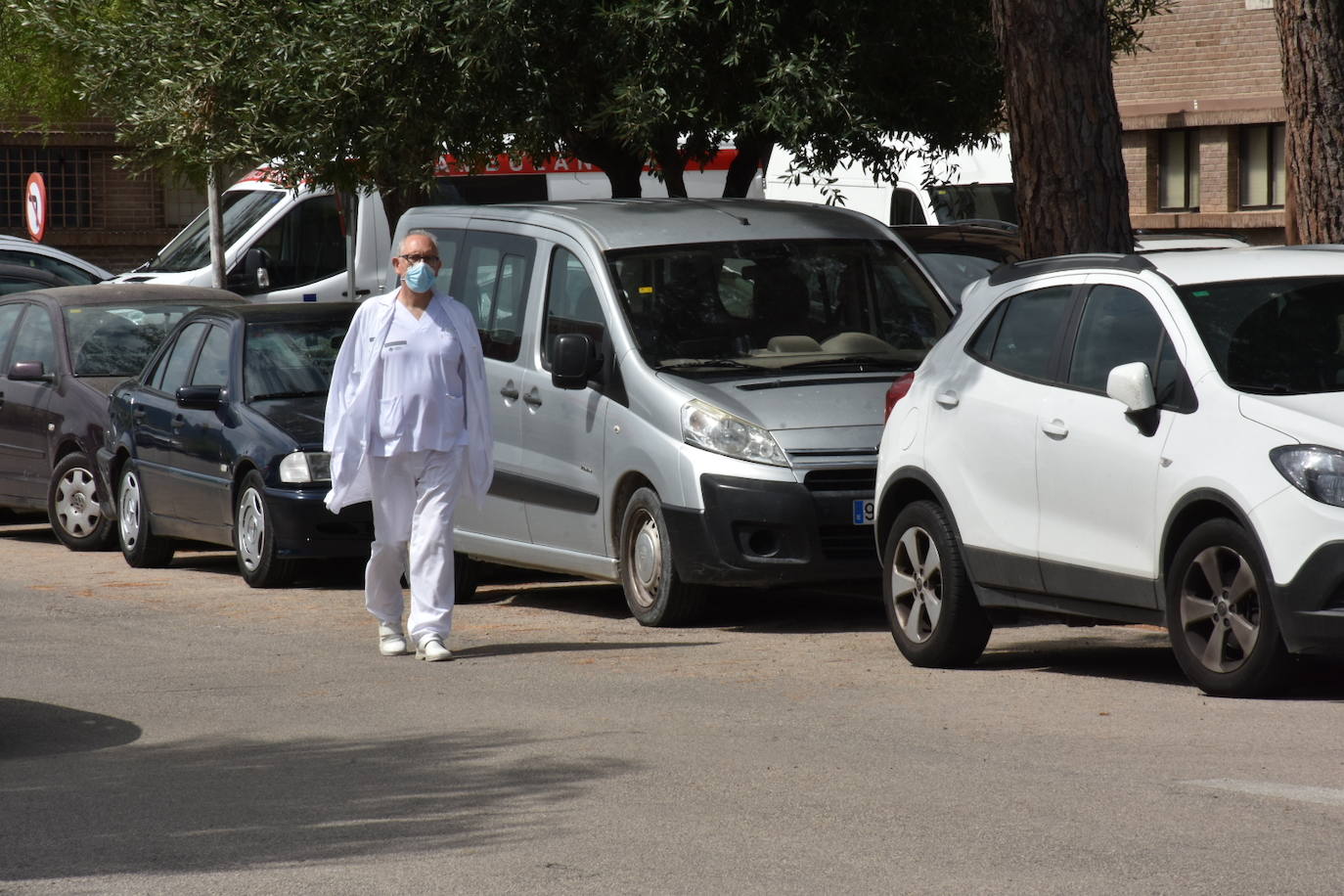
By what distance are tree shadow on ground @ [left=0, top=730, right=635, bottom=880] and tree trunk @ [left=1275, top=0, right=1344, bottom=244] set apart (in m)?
8.09

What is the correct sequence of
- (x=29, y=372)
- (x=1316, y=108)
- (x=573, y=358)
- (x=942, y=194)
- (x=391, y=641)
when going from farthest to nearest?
(x=942, y=194) → (x=29, y=372) → (x=1316, y=108) → (x=573, y=358) → (x=391, y=641)

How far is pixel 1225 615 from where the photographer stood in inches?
318

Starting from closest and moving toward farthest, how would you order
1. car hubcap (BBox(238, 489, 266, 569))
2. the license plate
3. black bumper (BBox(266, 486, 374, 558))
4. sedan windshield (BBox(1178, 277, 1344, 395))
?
sedan windshield (BBox(1178, 277, 1344, 395)) < the license plate < black bumper (BBox(266, 486, 374, 558)) < car hubcap (BBox(238, 489, 266, 569))

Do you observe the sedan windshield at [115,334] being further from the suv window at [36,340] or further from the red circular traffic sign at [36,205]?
the red circular traffic sign at [36,205]

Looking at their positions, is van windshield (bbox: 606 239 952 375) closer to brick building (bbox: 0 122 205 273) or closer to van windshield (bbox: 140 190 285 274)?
van windshield (bbox: 140 190 285 274)

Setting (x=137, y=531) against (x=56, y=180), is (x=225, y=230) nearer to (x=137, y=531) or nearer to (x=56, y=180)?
(x=137, y=531)

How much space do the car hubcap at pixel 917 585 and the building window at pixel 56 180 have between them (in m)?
37.5

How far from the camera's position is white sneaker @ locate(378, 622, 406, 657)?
10.2 metres

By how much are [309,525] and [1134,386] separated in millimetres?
6347

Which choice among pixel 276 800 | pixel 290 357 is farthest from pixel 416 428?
pixel 290 357

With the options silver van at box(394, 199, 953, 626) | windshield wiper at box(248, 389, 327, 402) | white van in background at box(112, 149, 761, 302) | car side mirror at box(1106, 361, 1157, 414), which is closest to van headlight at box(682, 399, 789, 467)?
silver van at box(394, 199, 953, 626)

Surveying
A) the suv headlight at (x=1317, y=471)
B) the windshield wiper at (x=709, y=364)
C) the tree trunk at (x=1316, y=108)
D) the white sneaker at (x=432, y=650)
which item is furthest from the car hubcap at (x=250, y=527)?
the suv headlight at (x=1317, y=471)

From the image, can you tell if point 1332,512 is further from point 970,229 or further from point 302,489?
point 970,229

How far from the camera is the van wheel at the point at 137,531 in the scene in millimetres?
14977
